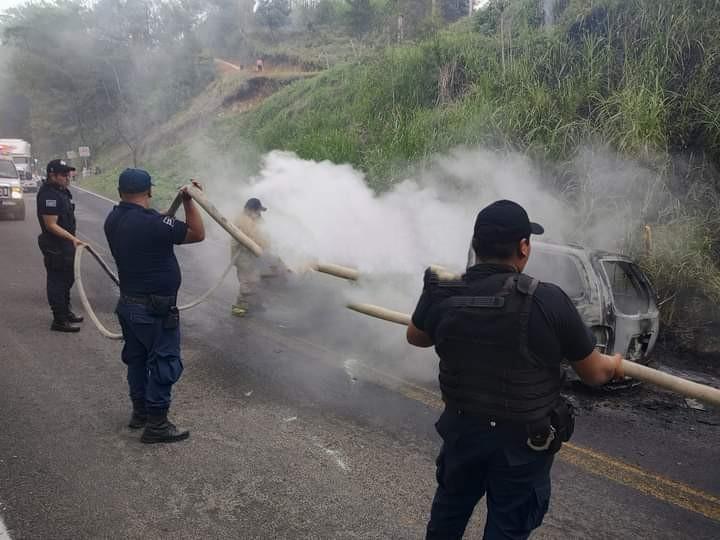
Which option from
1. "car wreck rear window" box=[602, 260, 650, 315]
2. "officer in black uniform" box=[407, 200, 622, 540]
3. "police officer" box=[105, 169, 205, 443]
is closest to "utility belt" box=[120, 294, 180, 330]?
"police officer" box=[105, 169, 205, 443]

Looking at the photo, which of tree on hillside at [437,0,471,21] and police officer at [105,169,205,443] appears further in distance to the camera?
tree on hillside at [437,0,471,21]

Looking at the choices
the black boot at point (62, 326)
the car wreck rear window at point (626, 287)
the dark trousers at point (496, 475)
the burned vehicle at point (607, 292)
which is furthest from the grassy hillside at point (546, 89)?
the dark trousers at point (496, 475)

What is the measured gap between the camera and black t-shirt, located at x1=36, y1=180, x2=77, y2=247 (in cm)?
642

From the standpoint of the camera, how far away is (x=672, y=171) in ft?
28.8

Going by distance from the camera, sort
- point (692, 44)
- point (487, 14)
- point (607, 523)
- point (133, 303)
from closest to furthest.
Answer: point (607, 523)
point (133, 303)
point (692, 44)
point (487, 14)

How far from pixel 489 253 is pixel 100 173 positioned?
1749 inches

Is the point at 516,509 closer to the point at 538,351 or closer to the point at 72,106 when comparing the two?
the point at 538,351

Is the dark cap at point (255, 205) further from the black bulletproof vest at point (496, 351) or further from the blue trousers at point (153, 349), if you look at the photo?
the black bulletproof vest at point (496, 351)

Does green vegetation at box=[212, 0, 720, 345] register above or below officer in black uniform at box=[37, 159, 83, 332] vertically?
above

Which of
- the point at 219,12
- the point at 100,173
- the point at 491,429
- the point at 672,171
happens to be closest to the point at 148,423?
the point at 491,429

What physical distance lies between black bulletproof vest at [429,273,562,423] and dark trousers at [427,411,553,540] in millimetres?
101

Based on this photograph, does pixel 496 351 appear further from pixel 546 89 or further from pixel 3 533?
pixel 546 89

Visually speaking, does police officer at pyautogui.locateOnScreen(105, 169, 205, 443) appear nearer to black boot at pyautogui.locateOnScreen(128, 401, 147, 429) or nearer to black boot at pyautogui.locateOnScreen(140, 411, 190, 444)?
black boot at pyautogui.locateOnScreen(140, 411, 190, 444)

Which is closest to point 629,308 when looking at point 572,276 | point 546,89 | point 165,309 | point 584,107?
point 572,276
